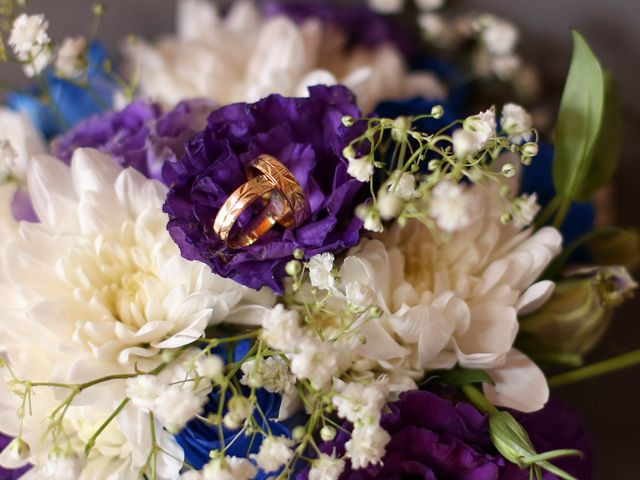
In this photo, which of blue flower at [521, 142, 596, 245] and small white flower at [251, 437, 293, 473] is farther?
blue flower at [521, 142, 596, 245]

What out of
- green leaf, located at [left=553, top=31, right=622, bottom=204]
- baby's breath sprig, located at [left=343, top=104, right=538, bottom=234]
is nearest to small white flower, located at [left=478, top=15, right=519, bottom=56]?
green leaf, located at [left=553, top=31, right=622, bottom=204]

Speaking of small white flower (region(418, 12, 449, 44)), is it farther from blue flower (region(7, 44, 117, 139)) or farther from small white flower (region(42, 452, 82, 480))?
small white flower (region(42, 452, 82, 480))

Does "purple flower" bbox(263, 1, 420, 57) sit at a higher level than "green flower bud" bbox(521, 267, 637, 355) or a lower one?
higher

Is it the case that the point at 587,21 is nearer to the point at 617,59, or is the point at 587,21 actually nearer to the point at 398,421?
the point at 617,59

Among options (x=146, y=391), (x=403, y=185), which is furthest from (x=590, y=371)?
(x=146, y=391)

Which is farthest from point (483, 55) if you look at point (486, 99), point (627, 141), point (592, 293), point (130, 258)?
point (130, 258)

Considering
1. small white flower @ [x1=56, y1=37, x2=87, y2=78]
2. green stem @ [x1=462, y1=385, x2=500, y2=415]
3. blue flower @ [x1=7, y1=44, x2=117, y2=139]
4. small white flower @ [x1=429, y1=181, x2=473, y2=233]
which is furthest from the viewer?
blue flower @ [x1=7, y1=44, x2=117, y2=139]

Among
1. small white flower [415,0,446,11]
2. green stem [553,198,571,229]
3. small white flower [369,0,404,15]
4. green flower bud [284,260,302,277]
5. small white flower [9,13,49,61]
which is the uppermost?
small white flower [9,13,49,61]
